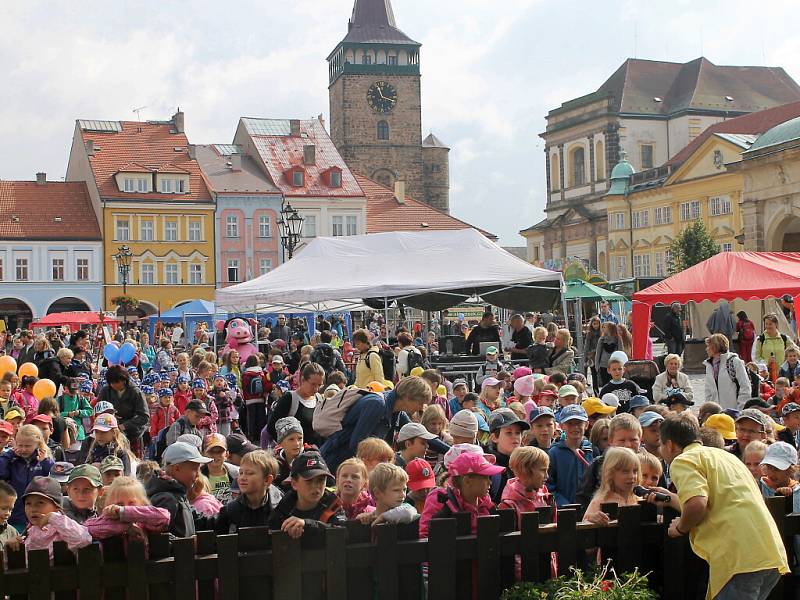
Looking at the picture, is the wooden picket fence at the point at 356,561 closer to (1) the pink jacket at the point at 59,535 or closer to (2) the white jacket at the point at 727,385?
(1) the pink jacket at the point at 59,535

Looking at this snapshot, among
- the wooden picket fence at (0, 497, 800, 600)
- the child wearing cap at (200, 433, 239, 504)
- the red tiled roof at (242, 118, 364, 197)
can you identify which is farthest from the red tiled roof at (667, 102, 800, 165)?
the wooden picket fence at (0, 497, 800, 600)

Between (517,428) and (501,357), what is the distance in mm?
11013

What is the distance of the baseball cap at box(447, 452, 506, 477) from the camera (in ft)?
18.5

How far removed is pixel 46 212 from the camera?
64062 millimetres

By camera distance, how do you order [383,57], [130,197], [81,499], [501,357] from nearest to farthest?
[81,499] < [501,357] < [130,197] < [383,57]

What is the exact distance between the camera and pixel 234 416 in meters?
13.6

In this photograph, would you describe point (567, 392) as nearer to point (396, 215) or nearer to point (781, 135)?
point (781, 135)

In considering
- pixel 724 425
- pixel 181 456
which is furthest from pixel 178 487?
pixel 724 425

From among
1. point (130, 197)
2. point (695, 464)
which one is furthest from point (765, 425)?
point (130, 197)

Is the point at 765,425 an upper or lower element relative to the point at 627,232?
lower

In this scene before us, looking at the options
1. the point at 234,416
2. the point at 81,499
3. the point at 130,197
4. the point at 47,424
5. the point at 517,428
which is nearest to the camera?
the point at 81,499

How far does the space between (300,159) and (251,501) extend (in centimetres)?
6575

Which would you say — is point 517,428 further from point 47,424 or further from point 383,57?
point 383,57

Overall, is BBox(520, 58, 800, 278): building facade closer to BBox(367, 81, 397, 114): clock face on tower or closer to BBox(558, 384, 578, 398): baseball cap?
BBox(367, 81, 397, 114): clock face on tower
